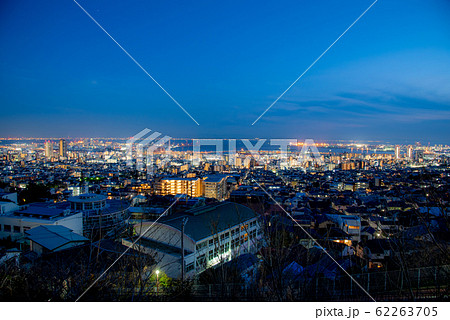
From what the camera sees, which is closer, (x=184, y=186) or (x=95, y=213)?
(x=95, y=213)

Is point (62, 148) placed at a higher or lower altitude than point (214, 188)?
higher

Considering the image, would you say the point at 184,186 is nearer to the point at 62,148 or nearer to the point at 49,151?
the point at 49,151

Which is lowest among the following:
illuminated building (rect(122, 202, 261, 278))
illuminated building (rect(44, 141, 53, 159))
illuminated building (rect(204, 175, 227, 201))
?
illuminated building (rect(204, 175, 227, 201))

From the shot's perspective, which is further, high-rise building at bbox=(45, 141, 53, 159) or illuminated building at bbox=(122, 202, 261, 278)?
high-rise building at bbox=(45, 141, 53, 159)

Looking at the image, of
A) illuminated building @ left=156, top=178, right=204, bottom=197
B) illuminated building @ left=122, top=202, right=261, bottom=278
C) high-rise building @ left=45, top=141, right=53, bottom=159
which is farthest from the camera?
high-rise building @ left=45, top=141, right=53, bottom=159

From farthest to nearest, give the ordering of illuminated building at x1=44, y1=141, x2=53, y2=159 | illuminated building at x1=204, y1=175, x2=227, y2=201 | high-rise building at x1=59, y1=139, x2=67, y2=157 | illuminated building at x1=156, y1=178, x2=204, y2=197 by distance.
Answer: high-rise building at x1=59, y1=139, x2=67, y2=157, illuminated building at x1=44, y1=141, x2=53, y2=159, illuminated building at x1=156, y1=178, x2=204, y2=197, illuminated building at x1=204, y1=175, x2=227, y2=201

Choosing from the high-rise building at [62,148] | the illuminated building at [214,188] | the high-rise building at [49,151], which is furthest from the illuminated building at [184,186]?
the high-rise building at [62,148]

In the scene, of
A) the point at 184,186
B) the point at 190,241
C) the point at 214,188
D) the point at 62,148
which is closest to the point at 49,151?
the point at 62,148

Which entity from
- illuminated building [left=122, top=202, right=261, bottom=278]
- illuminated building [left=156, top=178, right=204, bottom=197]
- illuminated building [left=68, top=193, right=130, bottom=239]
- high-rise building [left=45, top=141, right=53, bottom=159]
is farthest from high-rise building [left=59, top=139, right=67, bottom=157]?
illuminated building [left=122, top=202, right=261, bottom=278]

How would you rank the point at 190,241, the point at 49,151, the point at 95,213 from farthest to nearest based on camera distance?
the point at 49,151 < the point at 95,213 < the point at 190,241

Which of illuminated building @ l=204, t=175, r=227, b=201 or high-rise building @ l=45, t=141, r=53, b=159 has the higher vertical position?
high-rise building @ l=45, t=141, r=53, b=159

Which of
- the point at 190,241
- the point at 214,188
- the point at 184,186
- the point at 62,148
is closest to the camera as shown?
the point at 190,241

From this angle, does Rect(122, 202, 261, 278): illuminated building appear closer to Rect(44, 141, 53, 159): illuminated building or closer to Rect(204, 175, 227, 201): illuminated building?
Rect(204, 175, 227, 201): illuminated building
